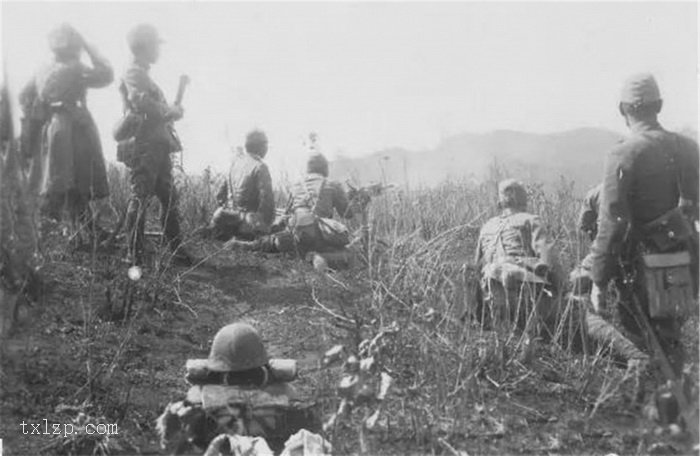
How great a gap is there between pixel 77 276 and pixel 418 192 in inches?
137

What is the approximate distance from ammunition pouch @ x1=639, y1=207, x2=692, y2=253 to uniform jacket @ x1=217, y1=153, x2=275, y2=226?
13.8 ft

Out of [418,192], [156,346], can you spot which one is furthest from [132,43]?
[418,192]

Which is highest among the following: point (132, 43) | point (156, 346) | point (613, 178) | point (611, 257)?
point (132, 43)

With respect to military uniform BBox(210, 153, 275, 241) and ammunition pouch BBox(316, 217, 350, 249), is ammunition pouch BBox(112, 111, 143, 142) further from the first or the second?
ammunition pouch BBox(316, 217, 350, 249)

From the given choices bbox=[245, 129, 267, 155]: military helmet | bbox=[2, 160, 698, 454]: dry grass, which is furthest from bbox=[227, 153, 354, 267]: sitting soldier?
bbox=[2, 160, 698, 454]: dry grass

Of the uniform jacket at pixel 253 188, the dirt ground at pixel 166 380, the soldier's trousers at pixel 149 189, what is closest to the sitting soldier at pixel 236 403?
the dirt ground at pixel 166 380

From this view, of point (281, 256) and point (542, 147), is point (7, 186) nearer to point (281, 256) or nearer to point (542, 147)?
point (281, 256)

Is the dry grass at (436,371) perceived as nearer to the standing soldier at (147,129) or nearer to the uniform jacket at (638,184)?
the uniform jacket at (638,184)

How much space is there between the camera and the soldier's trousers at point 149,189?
232 inches

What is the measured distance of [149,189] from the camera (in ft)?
19.9

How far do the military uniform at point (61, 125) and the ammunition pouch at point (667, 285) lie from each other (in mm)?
3795

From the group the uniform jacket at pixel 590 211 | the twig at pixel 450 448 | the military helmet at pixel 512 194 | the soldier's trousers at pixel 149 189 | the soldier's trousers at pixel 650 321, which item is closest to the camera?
the twig at pixel 450 448

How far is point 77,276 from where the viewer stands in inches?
208

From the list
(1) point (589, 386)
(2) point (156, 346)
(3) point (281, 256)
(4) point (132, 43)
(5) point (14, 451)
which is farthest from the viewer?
(3) point (281, 256)
